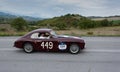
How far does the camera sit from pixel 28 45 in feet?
→ 38.1

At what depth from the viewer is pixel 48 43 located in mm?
11258

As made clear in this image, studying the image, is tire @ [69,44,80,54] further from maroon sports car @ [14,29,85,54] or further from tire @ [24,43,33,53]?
tire @ [24,43,33,53]

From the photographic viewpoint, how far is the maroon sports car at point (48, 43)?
11.1 metres

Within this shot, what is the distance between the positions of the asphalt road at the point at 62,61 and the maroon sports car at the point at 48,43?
29cm

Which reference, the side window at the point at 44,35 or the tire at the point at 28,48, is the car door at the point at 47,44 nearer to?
the side window at the point at 44,35

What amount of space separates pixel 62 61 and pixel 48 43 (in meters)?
2.01

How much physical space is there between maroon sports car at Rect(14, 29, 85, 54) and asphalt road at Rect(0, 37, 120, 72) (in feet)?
0.96

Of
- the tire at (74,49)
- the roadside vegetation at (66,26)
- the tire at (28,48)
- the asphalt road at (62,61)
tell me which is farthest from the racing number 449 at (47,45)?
the roadside vegetation at (66,26)

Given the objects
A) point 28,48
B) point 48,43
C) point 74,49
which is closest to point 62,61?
point 74,49

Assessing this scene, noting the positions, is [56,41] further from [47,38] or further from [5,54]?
[5,54]

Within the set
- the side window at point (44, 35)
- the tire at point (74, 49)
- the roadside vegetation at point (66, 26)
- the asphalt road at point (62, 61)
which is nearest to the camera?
the asphalt road at point (62, 61)

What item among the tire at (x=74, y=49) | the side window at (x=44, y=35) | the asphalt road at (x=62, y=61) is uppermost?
the side window at (x=44, y=35)

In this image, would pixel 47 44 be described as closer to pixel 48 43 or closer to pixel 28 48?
pixel 48 43

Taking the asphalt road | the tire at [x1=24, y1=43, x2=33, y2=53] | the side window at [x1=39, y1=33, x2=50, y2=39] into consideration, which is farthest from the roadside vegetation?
the asphalt road
